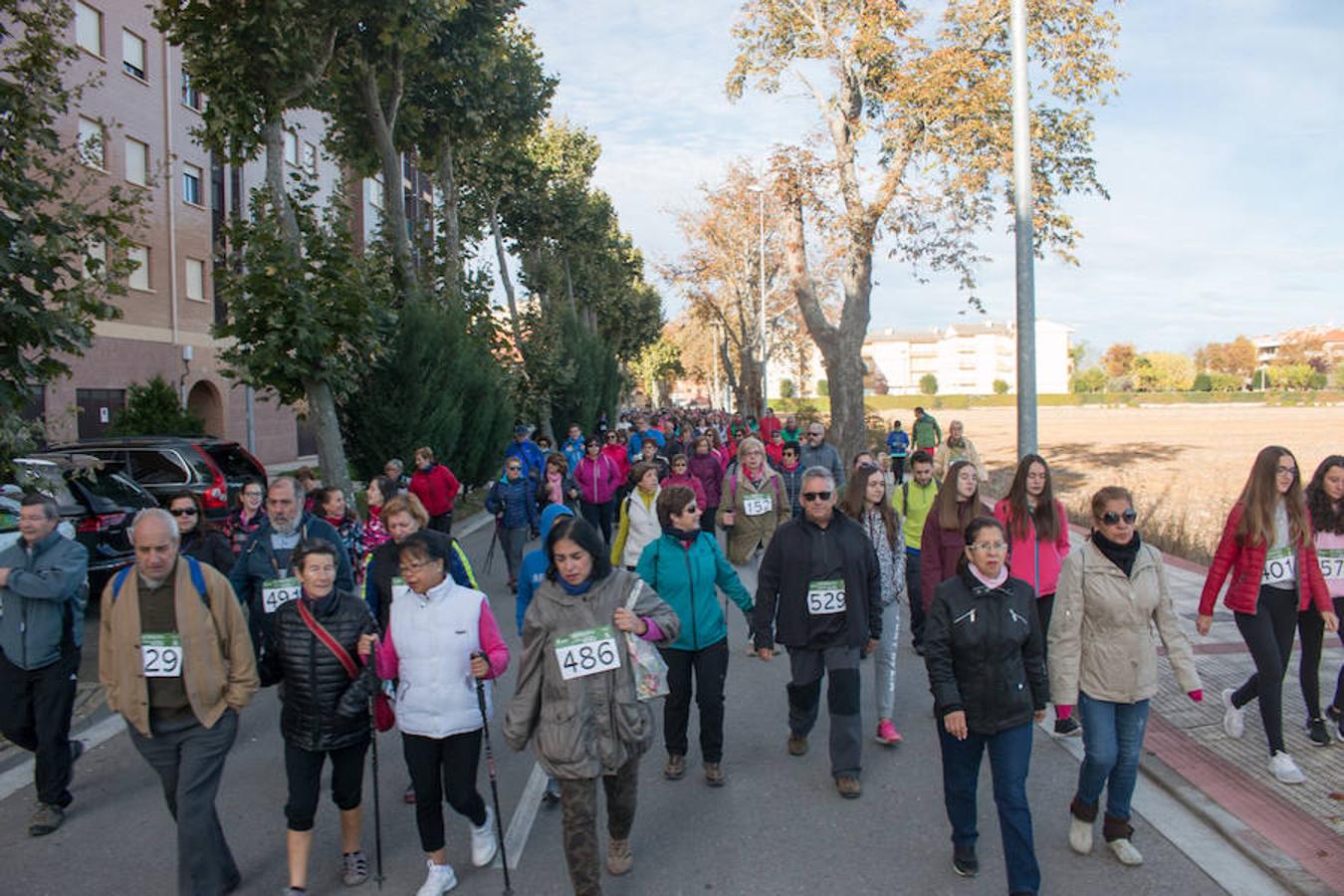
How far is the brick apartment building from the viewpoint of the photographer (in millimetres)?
25094

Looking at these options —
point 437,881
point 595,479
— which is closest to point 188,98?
point 595,479

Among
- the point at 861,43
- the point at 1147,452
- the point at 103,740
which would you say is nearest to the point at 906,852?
the point at 103,740

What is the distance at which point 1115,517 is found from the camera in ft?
15.1

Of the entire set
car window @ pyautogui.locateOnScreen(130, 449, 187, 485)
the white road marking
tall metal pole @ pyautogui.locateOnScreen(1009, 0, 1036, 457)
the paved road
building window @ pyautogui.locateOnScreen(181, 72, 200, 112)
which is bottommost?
the white road marking

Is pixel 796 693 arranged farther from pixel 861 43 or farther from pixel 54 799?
pixel 861 43

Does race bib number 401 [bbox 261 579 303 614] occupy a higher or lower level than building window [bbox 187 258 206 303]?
lower

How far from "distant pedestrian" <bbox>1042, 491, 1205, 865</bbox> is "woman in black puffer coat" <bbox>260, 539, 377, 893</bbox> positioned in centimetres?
312

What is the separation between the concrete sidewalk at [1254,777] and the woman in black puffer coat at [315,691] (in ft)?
13.4

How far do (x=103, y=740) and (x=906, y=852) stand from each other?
17.7 ft

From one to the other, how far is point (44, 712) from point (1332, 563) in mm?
7130

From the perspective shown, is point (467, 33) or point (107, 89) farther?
point (107, 89)

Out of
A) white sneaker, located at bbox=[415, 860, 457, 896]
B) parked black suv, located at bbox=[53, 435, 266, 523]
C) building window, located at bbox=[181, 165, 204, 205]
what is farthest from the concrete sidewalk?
building window, located at bbox=[181, 165, 204, 205]

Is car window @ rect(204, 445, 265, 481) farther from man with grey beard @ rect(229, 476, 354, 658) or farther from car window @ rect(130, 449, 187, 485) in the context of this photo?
man with grey beard @ rect(229, 476, 354, 658)

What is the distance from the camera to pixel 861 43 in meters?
21.2
